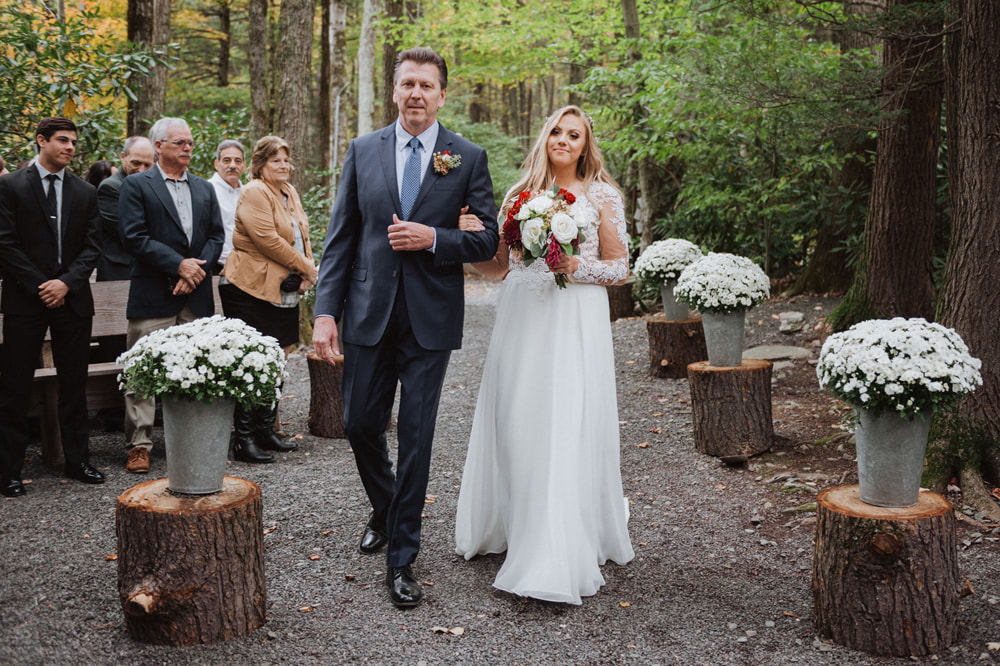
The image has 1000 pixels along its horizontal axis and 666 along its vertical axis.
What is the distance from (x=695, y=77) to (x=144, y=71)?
6.00 meters

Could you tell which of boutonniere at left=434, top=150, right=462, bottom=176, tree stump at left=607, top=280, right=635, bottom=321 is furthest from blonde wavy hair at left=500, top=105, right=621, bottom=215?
tree stump at left=607, top=280, right=635, bottom=321

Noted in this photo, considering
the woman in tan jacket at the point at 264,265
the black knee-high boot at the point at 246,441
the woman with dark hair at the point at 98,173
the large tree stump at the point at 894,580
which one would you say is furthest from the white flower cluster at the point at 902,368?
the woman with dark hair at the point at 98,173

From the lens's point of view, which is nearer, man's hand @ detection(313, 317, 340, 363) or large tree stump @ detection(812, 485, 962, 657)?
large tree stump @ detection(812, 485, 962, 657)

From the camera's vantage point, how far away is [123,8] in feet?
59.8

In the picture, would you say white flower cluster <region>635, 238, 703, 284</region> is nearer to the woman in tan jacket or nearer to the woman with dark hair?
the woman in tan jacket

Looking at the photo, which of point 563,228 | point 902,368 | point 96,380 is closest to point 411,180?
point 563,228

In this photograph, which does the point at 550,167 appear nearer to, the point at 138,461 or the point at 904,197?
the point at 138,461

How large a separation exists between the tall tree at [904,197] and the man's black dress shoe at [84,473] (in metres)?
6.93

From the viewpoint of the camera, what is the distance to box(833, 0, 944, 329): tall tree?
7203 millimetres

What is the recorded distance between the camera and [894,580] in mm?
3354

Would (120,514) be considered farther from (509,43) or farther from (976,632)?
(509,43)

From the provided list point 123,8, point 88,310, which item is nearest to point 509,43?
point 123,8

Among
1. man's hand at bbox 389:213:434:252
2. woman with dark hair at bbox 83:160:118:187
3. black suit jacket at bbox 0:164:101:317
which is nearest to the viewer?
man's hand at bbox 389:213:434:252

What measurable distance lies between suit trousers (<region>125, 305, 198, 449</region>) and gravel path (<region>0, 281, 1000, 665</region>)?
284 millimetres
